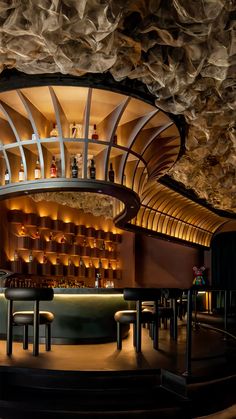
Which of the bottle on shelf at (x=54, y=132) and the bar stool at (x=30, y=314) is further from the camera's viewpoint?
the bottle on shelf at (x=54, y=132)

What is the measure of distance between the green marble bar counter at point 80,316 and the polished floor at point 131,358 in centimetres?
19

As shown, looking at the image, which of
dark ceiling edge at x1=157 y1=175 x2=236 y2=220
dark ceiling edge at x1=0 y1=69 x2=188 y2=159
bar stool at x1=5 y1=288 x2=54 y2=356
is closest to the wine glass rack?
dark ceiling edge at x1=0 y1=69 x2=188 y2=159

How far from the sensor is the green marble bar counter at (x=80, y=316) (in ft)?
20.9

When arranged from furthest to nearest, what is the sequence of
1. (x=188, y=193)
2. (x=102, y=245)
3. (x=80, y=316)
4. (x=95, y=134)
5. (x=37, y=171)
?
1. (x=102, y=245)
2. (x=188, y=193)
3. (x=37, y=171)
4. (x=80, y=316)
5. (x=95, y=134)

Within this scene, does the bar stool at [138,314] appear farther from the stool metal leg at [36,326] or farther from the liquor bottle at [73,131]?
the liquor bottle at [73,131]

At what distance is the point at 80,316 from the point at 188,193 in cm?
603

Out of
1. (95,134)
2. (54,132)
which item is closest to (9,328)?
(54,132)

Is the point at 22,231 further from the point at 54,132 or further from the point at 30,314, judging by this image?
the point at 30,314

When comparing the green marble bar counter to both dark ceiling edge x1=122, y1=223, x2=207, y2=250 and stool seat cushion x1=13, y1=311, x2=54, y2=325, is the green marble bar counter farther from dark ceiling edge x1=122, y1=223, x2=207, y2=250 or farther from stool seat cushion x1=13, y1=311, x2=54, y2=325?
dark ceiling edge x1=122, y1=223, x2=207, y2=250

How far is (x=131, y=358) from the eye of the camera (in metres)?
5.07

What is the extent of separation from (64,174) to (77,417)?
10.3ft

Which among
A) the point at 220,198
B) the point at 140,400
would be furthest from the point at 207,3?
the point at 220,198

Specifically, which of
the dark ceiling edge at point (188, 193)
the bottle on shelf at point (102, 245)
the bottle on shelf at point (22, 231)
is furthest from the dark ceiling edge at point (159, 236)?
the bottle on shelf at point (22, 231)

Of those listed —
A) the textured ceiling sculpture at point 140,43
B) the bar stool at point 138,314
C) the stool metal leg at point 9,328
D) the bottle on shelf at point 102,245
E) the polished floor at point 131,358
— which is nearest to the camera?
the textured ceiling sculpture at point 140,43
